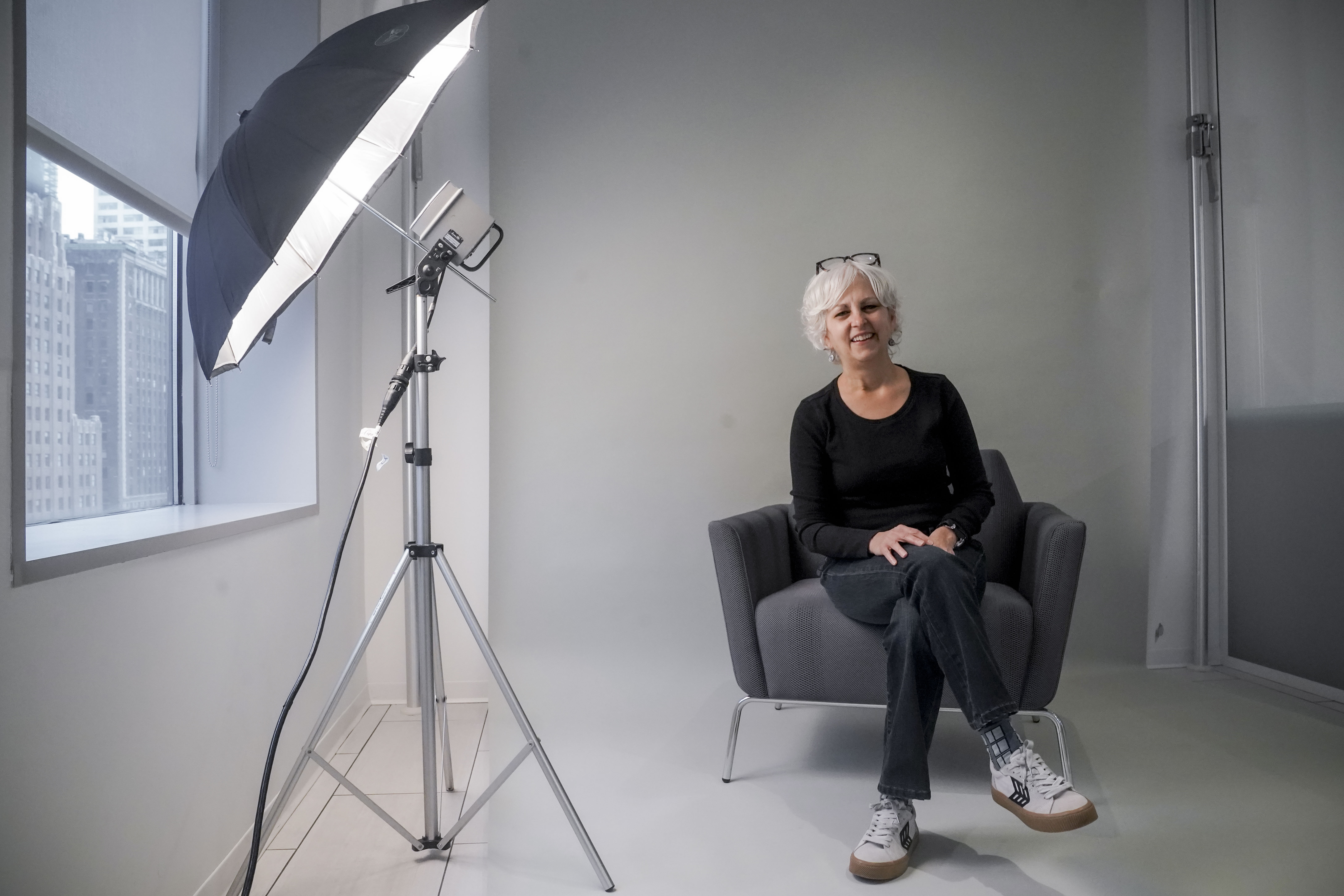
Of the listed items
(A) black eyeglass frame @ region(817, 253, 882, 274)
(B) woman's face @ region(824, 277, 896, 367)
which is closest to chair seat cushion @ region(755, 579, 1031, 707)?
(B) woman's face @ region(824, 277, 896, 367)

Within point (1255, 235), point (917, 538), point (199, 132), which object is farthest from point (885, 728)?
point (1255, 235)

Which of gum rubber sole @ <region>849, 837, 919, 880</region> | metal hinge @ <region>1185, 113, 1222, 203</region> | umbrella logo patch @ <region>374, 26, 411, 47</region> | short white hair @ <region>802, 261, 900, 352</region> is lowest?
gum rubber sole @ <region>849, 837, 919, 880</region>

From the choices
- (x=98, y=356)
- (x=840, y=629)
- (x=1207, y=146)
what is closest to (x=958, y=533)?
(x=840, y=629)

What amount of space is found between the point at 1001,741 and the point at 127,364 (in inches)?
72.2

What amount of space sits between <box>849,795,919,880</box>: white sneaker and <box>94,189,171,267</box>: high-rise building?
1.80m

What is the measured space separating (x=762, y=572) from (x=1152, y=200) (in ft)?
6.62

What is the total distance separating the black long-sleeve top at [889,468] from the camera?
2.11 m

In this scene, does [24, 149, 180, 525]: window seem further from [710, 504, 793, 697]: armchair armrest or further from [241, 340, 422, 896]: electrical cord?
[710, 504, 793, 697]: armchair armrest

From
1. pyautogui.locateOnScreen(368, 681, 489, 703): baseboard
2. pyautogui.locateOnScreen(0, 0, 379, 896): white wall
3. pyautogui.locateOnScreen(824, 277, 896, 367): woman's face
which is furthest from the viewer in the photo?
pyautogui.locateOnScreen(368, 681, 489, 703): baseboard

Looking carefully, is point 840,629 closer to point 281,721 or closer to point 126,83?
point 281,721

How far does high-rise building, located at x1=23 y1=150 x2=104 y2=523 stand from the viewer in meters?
1.45

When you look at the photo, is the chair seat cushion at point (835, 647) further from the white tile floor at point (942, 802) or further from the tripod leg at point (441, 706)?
the tripod leg at point (441, 706)

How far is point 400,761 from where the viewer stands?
7.39ft

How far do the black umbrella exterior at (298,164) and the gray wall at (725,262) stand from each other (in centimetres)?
154
